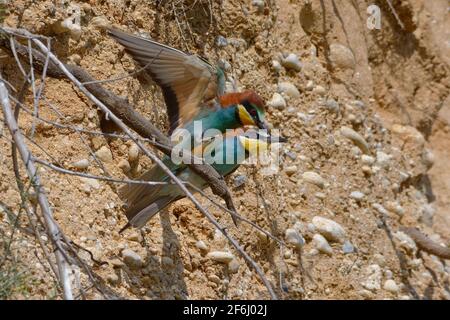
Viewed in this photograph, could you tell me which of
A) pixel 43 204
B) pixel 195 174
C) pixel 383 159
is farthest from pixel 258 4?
pixel 43 204

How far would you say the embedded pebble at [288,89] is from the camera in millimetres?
3863

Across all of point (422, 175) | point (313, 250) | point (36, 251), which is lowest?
point (36, 251)

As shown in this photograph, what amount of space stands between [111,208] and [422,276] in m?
1.54

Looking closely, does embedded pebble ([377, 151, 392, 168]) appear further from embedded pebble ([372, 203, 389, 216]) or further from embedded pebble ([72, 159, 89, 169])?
embedded pebble ([72, 159, 89, 169])

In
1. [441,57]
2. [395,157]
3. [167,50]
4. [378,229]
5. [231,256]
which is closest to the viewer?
[167,50]

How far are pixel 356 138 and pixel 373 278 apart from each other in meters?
0.63

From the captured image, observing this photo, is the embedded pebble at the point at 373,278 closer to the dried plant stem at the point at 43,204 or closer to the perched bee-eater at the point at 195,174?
the perched bee-eater at the point at 195,174

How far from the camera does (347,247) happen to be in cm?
367

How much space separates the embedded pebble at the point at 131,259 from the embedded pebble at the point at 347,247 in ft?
3.27

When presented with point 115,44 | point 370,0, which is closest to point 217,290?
point 115,44

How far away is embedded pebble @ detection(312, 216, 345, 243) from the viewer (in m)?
3.63

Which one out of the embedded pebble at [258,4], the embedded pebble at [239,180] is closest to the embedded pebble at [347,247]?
the embedded pebble at [239,180]

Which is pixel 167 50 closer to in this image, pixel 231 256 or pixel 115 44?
pixel 115 44

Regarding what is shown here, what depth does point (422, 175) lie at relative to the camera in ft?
14.0
